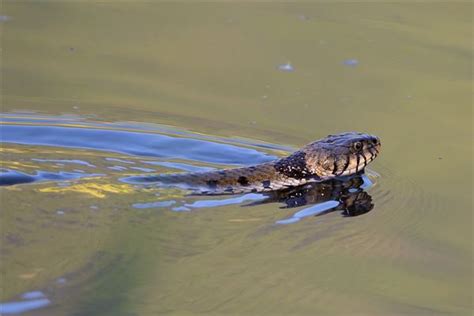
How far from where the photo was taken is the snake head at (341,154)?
726 centimetres

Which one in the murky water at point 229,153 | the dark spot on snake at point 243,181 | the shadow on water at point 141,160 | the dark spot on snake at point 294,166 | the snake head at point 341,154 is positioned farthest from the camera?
the snake head at point 341,154

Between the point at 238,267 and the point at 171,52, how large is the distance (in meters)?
4.47

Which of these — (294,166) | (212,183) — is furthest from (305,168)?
(212,183)

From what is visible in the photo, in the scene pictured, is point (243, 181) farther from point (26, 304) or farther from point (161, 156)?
point (26, 304)

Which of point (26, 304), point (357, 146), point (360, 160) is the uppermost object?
point (357, 146)

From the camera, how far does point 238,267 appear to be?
5316 mm

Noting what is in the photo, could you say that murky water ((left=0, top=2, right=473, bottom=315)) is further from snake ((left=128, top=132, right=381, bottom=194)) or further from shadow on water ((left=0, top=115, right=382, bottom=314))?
snake ((left=128, top=132, right=381, bottom=194))

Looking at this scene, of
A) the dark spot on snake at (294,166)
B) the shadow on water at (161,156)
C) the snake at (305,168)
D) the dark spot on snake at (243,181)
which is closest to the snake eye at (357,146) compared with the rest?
the snake at (305,168)

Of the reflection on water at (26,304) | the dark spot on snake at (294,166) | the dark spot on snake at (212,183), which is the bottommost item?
the reflection on water at (26,304)

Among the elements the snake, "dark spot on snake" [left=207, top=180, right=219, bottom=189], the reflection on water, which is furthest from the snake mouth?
the reflection on water

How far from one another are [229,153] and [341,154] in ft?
2.79

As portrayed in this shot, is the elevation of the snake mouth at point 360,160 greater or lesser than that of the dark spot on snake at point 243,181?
greater

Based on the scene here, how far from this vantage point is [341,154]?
7.30m

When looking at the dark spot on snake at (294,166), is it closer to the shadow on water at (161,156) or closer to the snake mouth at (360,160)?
the shadow on water at (161,156)
